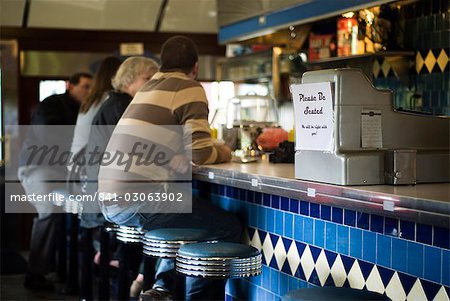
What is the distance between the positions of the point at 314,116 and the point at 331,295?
0.75 meters

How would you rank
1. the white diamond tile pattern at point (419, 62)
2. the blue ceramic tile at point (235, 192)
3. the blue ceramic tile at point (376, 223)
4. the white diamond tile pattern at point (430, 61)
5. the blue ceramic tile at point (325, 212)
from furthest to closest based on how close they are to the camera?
the white diamond tile pattern at point (419, 62)
the white diamond tile pattern at point (430, 61)
the blue ceramic tile at point (235, 192)
the blue ceramic tile at point (325, 212)
the blue ceramic tile at point (376, 223)

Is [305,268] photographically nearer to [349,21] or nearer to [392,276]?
[392,276]

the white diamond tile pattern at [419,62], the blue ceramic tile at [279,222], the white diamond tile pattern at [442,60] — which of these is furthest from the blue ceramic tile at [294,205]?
the white diamond tile pattern at [419,62]

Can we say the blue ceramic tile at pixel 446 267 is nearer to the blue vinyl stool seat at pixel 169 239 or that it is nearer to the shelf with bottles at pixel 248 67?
the blue vinyl stool seat at pixel 169 239

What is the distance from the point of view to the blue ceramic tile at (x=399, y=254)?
2744 millimetres

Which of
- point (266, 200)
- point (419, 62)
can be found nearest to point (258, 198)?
point (266, 200)

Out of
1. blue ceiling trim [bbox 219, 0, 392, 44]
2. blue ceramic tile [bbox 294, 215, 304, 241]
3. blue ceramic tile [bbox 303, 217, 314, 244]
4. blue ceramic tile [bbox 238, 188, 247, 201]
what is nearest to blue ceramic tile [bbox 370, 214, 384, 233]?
blue ceramic tile [bbox 303, 217, 314, 244]

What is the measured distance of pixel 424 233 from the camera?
104 inches

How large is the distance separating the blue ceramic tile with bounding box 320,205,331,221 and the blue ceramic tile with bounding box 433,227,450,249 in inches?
28.4

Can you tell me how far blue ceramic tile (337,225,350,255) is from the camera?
312 centimetres

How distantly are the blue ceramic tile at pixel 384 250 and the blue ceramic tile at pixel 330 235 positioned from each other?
1.10 ft

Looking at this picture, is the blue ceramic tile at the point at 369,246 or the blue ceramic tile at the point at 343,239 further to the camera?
the blue ceramic tile at the point at 343,239

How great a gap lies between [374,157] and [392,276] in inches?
16.6

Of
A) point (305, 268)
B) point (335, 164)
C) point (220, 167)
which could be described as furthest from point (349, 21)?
point (335, 164)
